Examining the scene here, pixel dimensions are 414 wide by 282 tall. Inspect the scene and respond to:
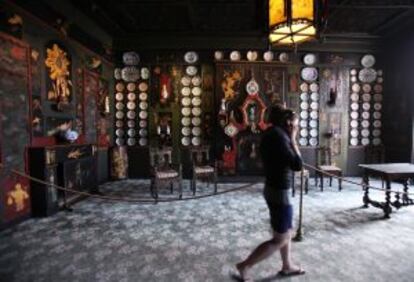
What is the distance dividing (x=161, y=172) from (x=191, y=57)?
11.3 ft

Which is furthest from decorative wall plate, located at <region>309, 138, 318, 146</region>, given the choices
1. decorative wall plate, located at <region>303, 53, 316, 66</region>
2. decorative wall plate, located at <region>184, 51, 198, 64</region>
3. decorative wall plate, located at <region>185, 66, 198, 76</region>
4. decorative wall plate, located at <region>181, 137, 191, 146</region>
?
decorative wall plate, located at <region>184, 51, 198, 64</region>

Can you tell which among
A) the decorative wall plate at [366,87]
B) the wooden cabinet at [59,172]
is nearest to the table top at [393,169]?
the decorative wall plate at [366,87]

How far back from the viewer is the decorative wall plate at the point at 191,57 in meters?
7.71

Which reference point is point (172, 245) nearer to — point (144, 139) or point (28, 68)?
point (28, 68)

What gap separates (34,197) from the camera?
14.6 ft

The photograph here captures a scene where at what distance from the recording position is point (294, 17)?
266 centimetres

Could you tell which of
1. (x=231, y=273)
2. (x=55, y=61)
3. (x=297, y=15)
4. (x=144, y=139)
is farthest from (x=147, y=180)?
(x=297, y=15)

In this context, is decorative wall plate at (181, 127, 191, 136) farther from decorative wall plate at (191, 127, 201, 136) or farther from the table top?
the table top

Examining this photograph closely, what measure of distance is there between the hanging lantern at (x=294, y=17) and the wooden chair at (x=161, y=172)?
3528mm

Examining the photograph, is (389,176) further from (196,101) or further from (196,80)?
(196,80)

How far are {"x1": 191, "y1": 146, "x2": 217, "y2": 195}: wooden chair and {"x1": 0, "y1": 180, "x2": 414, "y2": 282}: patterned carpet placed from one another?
2.99 feet

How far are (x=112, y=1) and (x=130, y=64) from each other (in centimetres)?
213

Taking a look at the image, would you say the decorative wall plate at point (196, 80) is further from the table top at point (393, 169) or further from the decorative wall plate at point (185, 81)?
the table top at point (393, 169)

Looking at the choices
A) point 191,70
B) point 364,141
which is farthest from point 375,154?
point 191,70
